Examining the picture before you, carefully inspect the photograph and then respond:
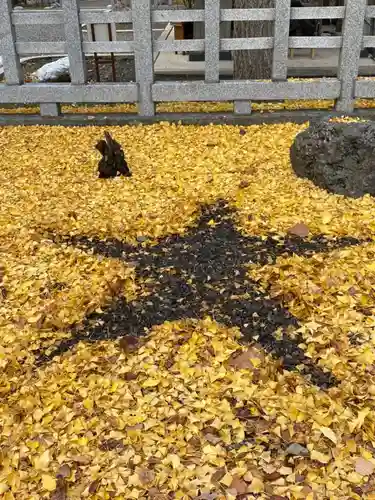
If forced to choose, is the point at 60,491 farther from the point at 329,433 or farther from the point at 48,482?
the point at 329,433

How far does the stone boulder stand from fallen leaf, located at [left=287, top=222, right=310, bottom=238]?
2.97 feet

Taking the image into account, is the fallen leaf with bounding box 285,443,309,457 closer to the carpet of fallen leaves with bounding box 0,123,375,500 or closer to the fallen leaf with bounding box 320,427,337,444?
the carpet of fallen leaves with bounding box 0,123,375,500

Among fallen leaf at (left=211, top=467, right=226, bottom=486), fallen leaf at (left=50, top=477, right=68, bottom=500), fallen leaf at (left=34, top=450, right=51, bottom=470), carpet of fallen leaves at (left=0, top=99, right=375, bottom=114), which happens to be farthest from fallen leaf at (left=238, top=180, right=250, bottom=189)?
fallen leaf at (left=50, top=477, right=68, bottom=500)

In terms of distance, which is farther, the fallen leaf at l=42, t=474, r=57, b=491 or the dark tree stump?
the dark tree stump

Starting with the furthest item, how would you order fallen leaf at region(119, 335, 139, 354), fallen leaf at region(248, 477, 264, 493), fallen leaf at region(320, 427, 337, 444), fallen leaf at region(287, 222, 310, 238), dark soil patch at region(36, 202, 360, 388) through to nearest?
fallen leaf at region(287, 222, 310, 238)
dark soil patch at region(36, 202, 360, 388)
fallen leaf at region(119, 335, 139, 354)
fallen leaf at region(320, 427, 337, 444)
fallen leaf at region(248, 477, 264, 493)

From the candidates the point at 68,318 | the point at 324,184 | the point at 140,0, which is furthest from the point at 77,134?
the point at 68,318

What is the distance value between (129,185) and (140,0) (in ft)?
10.1

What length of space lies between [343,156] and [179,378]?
11.0 feet

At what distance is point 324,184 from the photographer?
596 cm

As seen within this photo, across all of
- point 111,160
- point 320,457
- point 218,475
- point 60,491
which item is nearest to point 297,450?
point 320,457

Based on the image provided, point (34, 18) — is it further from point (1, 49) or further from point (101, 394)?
point (101, 394)

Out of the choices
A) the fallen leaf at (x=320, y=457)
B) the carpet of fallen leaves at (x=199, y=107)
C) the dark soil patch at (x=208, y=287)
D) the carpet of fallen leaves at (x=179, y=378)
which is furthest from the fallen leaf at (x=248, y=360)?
the carpet of fallen leaves at (x=199, y=107)

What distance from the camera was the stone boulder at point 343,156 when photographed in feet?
18.8

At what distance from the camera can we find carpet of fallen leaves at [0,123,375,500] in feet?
9.57
